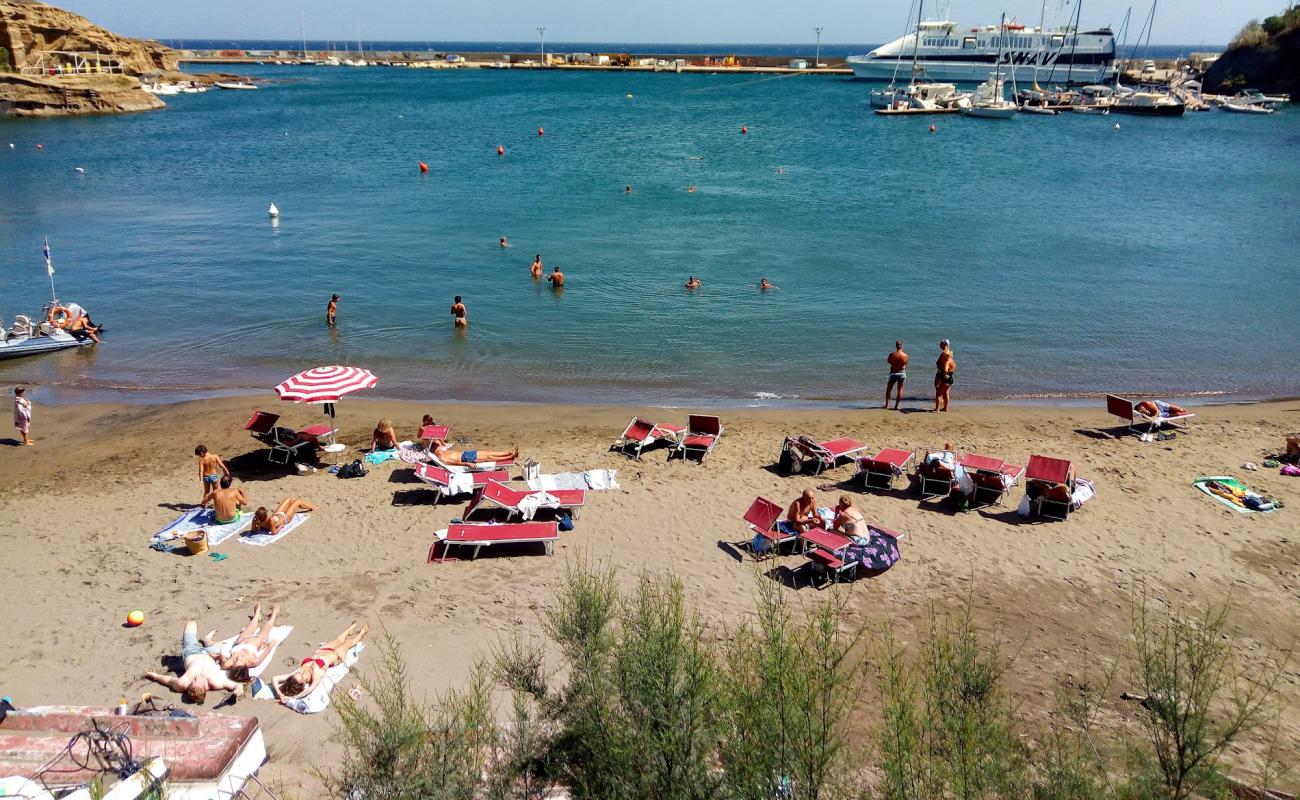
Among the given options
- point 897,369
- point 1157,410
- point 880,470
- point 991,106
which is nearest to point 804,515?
point 880,470

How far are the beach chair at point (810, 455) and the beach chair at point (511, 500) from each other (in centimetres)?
339

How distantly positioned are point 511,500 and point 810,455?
479 centimetres

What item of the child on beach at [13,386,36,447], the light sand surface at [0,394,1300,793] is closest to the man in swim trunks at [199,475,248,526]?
the light sand surface at [0,394,1300,793]

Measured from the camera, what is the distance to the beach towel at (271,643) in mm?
8477

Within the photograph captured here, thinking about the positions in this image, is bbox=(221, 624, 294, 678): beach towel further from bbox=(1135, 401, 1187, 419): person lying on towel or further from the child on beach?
bbox=(1135, 401, 1187, 419): person lying on towel

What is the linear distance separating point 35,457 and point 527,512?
9503mm

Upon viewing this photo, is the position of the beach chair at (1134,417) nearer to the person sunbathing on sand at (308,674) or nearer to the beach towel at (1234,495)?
the beach towel at (1234,495)

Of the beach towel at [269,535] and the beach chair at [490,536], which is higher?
the beach chair at [490,536]

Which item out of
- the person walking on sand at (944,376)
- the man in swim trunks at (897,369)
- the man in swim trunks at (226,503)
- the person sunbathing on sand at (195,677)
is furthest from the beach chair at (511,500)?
the person walking on sand at (944,376)

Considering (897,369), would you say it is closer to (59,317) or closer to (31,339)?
(31,339)

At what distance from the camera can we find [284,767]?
24.0 ft

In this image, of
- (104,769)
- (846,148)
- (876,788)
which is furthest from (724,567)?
(846,148)

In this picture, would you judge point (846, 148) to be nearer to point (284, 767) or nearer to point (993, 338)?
point (993, 338)

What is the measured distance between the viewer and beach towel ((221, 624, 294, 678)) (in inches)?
334
